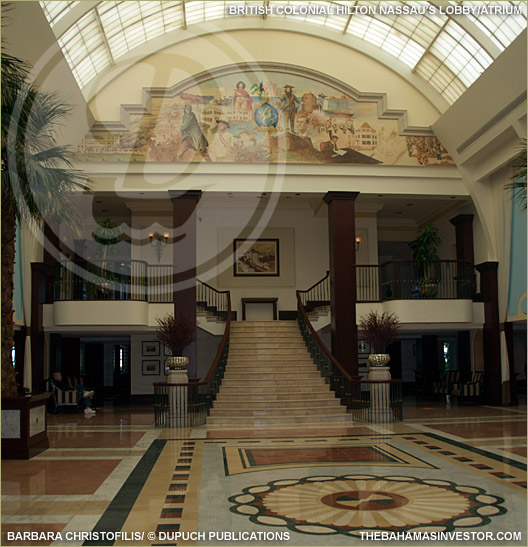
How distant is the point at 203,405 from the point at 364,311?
6325 millimetres

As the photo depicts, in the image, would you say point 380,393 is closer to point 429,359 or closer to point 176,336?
point 176,336

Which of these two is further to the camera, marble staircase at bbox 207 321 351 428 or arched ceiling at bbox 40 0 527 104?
arched ceiling at bbox 40 0 527 104

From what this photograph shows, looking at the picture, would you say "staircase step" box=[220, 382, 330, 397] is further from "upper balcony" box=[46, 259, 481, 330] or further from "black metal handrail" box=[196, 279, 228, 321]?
"black metal handrail" box=[196, 279, 228, 321]

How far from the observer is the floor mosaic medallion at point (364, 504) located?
5.78 m

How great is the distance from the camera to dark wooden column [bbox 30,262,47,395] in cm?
1769

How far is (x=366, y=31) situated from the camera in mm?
19469

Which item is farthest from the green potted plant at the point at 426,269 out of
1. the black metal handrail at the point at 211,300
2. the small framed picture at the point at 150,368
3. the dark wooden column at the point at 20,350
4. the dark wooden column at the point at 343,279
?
the dark wooden column at the point at 20,350

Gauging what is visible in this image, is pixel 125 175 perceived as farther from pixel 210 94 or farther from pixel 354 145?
pixel 354 145

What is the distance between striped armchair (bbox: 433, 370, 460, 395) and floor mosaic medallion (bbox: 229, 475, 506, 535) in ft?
46.5

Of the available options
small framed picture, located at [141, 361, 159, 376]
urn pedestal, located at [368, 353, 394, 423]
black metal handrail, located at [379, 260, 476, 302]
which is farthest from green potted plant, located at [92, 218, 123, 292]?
black metal handrail, located at [379, 260, 476, 302]

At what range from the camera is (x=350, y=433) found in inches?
484

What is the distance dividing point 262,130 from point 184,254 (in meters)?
4.29

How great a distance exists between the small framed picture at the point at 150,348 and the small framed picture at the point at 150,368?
0.27 m

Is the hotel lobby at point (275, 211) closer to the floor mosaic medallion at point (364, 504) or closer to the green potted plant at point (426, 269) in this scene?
the green potted plant at point (426, 269)
